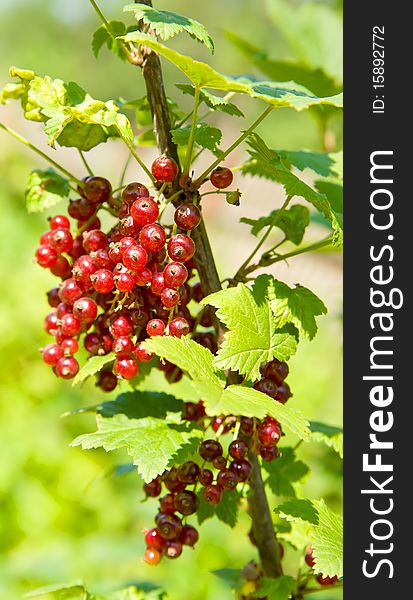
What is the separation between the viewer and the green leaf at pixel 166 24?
88 centimetres

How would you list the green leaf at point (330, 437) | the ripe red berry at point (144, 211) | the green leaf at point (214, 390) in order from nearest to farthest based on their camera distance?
the green leaf at point (214, 390)
the ripe red berry at point (144, 211)
the green leaf at point (330, 437)

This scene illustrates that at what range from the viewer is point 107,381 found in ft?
3.57

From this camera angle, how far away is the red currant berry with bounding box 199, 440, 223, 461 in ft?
3.22

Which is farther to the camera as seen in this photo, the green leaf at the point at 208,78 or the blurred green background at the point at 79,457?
the blurred green background at the point at 79,457

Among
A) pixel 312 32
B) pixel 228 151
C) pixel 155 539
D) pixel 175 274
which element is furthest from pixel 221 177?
pixel 312 32

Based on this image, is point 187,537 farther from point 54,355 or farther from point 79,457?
point 79,457

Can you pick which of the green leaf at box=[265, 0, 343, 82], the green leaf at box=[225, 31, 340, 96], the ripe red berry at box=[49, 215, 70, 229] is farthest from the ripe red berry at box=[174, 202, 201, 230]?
the green leaf at box=[265, 0, 343, 82]

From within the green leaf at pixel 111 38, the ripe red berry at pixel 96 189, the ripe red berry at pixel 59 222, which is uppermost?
the green leaf at pixel 111 38

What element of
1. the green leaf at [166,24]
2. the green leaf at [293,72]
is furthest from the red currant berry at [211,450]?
the green leaf at [293,72]

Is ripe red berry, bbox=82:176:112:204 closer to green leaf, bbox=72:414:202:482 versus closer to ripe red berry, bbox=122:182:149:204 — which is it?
ripe red berry, bbox=122:182:149:204

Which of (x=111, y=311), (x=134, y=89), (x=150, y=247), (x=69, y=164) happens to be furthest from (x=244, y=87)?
(x=134, y=89)

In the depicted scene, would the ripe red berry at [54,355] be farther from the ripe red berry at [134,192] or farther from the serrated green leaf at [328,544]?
the serrated green leaf at [328,544]

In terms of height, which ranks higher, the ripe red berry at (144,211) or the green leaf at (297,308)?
the ripe red berry at (144,211)

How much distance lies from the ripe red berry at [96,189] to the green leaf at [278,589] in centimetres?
58
